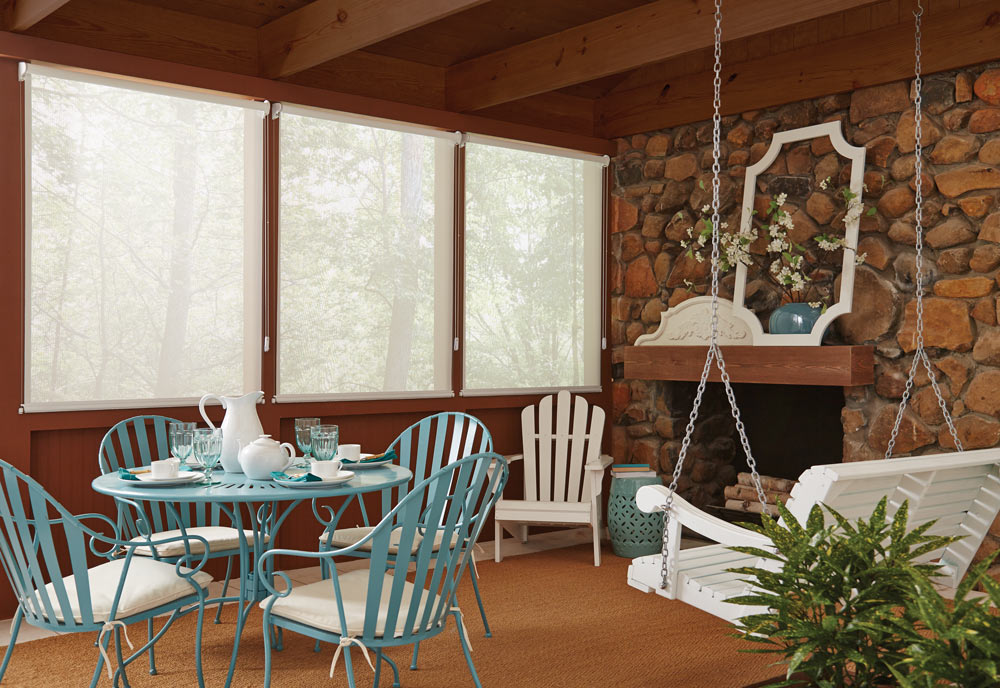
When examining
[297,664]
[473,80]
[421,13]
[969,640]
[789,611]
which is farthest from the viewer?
[473,80]

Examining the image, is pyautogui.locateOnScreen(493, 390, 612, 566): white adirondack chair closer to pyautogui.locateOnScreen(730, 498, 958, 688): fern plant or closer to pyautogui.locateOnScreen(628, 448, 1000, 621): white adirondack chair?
pyautogui.locateOnScreen(628, 448, 1000, 621): white adirondack chair

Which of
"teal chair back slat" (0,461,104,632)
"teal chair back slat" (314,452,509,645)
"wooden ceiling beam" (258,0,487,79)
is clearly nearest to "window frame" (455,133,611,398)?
"wooden ceiling beam" (258,0,487,79)

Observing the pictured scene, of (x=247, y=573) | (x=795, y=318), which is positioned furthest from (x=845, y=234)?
(x=247, y=573)

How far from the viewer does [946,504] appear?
3.06 m

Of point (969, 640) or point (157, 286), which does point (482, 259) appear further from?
point (969, 640)

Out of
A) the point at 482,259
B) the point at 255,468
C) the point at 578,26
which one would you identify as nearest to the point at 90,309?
the point at 255,468

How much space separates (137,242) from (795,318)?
3.19 m

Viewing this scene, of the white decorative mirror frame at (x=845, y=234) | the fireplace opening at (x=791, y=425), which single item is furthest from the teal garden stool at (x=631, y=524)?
the white decorative mirror frame at (x=845, y=234)

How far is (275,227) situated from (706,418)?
110 inches

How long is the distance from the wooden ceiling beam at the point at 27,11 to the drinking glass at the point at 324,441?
6.20 ft

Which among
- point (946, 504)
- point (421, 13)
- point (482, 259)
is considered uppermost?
point (421, 13)

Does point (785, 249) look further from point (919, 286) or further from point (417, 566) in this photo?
point (417, 566)

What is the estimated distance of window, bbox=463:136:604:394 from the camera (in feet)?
17.2

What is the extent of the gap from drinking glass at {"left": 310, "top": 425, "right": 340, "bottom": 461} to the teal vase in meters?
2.57
